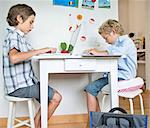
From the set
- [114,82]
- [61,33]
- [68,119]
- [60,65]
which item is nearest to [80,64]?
[60,65]

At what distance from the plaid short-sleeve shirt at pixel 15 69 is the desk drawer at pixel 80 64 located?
0.31 metres

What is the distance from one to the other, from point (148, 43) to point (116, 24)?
6.55 ft

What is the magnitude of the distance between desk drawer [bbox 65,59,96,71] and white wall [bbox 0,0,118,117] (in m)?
0.66

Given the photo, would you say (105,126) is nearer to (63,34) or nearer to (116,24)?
(116,24)

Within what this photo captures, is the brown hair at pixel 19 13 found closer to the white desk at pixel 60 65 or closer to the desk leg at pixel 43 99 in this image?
the white desk at pixel 60 65

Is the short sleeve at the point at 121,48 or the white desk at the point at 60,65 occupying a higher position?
the short sleeve at the point at 121,48

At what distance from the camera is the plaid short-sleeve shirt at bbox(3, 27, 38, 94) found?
184 cm

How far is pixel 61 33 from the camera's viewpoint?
245 centimetres

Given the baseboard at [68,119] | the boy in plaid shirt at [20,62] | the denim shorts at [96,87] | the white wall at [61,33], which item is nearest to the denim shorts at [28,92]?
the boy in plaid shirt at [20,62]

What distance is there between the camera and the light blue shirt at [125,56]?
6.65 feet

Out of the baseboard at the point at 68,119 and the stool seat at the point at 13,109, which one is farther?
the baseboard at the point at 68,119

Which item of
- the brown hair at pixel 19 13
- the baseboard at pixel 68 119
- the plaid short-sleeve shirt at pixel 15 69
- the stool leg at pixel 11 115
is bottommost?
the baseboard at pixel 68 119

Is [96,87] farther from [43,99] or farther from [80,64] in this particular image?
[43,99]

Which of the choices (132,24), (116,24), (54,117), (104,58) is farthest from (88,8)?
(132,24)
